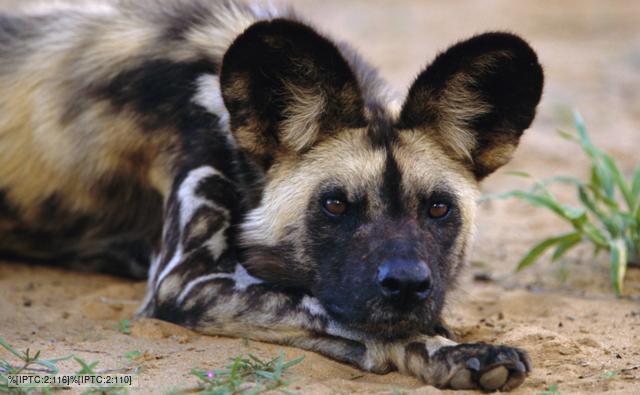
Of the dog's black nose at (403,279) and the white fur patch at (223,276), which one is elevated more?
the dog's black nose at (403,279)

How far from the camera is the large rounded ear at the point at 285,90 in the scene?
3137mm

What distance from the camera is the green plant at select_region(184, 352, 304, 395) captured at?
2.67m

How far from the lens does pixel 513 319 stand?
365cm

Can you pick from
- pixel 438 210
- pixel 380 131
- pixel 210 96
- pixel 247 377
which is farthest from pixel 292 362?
pixel 210 96

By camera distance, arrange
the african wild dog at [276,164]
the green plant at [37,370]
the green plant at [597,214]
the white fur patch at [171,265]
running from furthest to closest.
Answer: the green plant at [597,214], the white fur patch at [171,265], the african wild dog at [276,164], the green plant at [37,370]

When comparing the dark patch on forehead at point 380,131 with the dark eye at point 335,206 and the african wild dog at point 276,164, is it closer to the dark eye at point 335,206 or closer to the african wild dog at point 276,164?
the african wild dog at point 276,164

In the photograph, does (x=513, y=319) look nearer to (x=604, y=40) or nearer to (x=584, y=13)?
(x=604, y=40)

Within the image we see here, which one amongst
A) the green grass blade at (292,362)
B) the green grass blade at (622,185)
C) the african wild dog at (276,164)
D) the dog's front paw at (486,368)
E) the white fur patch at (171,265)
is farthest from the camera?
the green grass blade at (622,185)

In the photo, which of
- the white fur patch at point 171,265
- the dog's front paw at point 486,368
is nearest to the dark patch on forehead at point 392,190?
the dog's front paw at point 486,368

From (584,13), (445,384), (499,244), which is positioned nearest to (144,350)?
(445,384)

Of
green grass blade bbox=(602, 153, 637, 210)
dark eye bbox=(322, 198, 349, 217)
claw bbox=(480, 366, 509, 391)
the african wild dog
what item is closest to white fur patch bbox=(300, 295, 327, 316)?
the african wild dog

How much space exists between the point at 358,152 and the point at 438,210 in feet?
1.07

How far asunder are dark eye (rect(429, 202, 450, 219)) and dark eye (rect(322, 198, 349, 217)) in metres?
0.29

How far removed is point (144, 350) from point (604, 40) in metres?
7.42
